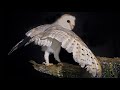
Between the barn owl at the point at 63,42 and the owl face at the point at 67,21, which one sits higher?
the owl face at the point at 67,21

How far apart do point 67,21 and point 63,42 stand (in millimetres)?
179

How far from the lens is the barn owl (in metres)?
2.64

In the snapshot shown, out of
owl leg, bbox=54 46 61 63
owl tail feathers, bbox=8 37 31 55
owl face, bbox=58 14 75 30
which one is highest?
owl face, bbox=58 14 75 30

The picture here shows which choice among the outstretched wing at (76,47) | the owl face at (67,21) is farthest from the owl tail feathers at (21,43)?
the owl face at (67,21)

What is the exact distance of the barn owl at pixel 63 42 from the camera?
264 centimetres

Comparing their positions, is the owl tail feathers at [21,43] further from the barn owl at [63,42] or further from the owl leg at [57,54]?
the owl leg at [57,54]

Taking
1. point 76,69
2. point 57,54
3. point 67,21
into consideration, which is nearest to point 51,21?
point 67,21

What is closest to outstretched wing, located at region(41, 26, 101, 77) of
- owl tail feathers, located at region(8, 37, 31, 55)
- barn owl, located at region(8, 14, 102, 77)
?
barn owl, located at region(8, 14, 102, 77)

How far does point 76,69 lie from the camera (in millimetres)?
2730

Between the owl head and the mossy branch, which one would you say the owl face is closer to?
the owl head

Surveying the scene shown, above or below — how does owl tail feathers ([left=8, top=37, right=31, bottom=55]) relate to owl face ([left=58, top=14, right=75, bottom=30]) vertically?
below

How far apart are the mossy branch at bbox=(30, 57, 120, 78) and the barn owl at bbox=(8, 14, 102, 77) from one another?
4 centimetres

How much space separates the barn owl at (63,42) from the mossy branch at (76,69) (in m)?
0.04

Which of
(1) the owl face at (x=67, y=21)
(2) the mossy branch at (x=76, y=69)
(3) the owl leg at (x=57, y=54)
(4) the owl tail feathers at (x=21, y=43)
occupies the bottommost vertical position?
(2) the mossy branch at (x=76, y=69)
